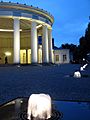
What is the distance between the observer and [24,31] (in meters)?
54.3

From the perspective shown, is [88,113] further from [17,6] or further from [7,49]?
[7,49]

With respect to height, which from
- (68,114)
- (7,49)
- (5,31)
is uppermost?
(5,31)

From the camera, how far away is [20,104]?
4289mm

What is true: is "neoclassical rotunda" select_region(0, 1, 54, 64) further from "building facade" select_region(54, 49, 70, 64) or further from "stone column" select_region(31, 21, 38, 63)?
"building facade" select_region(54, 49, 70, 64)

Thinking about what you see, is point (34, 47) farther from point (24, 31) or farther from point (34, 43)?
point (24, 31)

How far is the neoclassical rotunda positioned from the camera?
40000 millimetres

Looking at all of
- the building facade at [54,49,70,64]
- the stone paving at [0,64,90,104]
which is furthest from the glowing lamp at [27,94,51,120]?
the building facade at [54,49,70,64]

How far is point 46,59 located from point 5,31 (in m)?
12.5

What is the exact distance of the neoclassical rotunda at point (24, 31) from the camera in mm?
40000

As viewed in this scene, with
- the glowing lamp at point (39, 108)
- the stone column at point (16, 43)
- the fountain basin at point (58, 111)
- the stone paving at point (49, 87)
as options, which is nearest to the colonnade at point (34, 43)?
the stone column at point (16, 43)

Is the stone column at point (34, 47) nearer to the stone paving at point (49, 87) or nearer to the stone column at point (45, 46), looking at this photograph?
the stone column at point (45, 46)

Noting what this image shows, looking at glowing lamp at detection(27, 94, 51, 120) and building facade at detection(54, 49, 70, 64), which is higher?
building facade at detection(54, 49, 70, 64)

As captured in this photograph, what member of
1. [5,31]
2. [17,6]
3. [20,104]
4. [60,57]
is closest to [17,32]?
[17,6]

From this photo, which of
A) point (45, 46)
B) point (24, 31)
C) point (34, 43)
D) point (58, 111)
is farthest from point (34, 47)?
point (58, 111)
